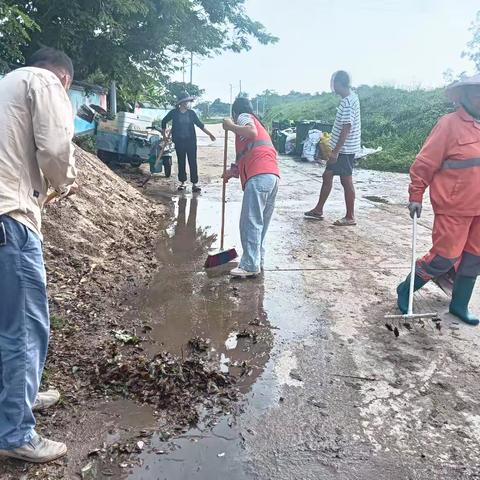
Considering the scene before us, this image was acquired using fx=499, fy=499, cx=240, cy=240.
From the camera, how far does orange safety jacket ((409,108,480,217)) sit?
3.76m

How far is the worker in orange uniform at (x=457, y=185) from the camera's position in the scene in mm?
3762

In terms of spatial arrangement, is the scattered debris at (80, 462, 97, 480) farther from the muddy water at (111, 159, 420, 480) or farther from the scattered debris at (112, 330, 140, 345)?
the scattered debris at (112, 330, 140, 345)

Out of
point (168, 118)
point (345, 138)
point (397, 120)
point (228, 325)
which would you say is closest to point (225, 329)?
point (228, 325)

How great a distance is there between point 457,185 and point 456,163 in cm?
17

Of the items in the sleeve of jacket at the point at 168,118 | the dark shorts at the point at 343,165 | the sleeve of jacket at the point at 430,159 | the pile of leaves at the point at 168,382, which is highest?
the sleeve of jacket at the point at 168,118

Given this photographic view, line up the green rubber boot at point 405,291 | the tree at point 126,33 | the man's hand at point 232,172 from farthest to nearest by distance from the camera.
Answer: the tree at point 126,33
the man's hand at point 232,172
the green rubber boot at point 405,291

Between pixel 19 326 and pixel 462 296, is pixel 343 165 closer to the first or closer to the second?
pixel 462 296

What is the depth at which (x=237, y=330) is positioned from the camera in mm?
3818

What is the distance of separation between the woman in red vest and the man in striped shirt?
2.39m

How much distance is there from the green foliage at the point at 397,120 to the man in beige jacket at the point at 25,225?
1455cm

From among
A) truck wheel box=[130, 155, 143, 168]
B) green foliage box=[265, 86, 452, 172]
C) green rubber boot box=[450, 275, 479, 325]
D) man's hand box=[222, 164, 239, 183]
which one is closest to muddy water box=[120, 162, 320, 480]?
man's hand box=[222, 164, 239, 183]

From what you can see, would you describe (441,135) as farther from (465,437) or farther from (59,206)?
(59,206)

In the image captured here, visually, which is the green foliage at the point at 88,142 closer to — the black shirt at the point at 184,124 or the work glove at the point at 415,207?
the black shirt at the point at 184,124

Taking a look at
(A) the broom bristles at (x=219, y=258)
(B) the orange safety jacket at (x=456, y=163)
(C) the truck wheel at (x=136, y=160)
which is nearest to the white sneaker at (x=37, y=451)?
(A) the broom bristles at (x=219, y=258)
